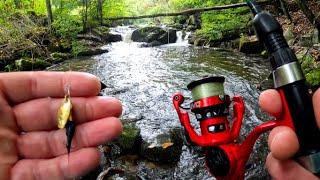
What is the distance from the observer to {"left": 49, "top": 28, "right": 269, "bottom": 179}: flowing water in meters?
4.60

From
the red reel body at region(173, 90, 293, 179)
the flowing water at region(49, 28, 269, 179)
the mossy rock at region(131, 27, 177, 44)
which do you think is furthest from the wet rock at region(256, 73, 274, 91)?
the mossy rock at region(131, 27, 177, 44)

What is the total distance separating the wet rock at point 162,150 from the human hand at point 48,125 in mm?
2889

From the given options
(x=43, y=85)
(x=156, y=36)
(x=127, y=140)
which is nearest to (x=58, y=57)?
(x=156, y=36)

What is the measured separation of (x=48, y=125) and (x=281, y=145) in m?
1.26

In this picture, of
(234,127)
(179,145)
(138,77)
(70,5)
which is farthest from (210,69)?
(70,5)

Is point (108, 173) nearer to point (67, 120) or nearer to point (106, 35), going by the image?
point (67, 120)

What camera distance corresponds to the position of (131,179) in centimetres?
399

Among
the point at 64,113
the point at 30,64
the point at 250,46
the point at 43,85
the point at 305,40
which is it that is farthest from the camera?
the point at 250,46

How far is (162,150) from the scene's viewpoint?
4.70 metres

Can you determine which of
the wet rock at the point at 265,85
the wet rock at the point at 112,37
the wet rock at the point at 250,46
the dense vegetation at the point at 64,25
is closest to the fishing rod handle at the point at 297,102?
the dense vegetation at the point at 64,25

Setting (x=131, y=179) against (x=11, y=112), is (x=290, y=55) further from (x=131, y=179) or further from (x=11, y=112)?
(x=131, y=179)

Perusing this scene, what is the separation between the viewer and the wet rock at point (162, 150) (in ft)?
15.3

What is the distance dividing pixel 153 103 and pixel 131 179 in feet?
10.3

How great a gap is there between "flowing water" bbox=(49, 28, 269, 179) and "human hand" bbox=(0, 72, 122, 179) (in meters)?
2.61
